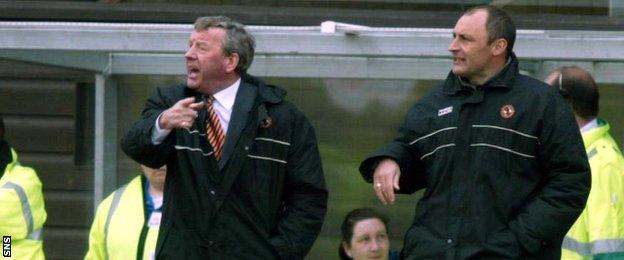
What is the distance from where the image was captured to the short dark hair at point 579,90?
6.14 meters

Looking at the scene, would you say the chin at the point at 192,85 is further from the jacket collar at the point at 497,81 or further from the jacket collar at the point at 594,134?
the jacket collar at the point at 594,134

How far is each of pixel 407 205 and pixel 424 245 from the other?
2749mm

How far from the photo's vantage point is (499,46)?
196 inches

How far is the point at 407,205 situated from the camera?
7672mm

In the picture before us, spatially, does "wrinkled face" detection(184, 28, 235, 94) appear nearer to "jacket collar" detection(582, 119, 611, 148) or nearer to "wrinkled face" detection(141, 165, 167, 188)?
"wrinkled face" detection(141, 165, 167, 188)

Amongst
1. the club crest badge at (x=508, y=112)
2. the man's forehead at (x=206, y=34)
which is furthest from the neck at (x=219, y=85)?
the club crest badge at (x=508, y=112)

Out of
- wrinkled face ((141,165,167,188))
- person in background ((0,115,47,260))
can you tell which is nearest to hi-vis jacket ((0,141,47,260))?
person in background ((0,115,47,260))

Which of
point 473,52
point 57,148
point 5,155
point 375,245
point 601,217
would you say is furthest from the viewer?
point 57,148

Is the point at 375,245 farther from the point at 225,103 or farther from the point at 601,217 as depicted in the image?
the point at 225,103

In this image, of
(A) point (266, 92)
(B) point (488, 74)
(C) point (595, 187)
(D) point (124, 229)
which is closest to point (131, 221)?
(D) point (124, 229)

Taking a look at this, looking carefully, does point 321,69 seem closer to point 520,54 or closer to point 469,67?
point 520,54

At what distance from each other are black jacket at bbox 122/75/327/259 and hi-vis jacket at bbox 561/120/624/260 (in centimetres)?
141

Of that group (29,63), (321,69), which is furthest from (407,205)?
(29,63)

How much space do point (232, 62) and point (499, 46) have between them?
3.07 ft
